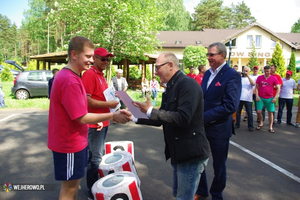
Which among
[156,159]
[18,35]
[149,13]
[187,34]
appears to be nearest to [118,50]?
[149,13]

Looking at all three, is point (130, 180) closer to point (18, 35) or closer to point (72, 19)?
point (72, 19)

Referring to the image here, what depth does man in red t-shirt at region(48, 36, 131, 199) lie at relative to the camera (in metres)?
2.12

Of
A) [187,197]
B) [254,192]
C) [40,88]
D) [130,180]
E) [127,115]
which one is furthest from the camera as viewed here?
[40,88]

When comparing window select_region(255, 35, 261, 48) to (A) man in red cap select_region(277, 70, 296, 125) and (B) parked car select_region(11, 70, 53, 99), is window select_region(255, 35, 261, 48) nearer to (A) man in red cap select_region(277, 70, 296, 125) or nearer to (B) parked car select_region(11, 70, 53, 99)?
(A) man in red cap select_region(277, 70, 296, 125)

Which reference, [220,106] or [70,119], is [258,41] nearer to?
[220,106]

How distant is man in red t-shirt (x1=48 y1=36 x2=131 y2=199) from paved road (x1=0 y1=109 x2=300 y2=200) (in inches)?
54.3

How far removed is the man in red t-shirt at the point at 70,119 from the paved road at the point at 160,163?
138 cm

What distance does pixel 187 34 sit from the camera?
42.5m

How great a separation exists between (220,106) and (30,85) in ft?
46.3

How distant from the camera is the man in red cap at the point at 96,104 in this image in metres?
3.05

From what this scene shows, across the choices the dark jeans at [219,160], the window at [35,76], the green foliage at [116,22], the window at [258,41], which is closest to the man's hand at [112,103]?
the dark jeans at [219,160]

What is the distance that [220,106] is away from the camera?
9.77 ft

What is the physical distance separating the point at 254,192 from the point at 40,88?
13.9 meters

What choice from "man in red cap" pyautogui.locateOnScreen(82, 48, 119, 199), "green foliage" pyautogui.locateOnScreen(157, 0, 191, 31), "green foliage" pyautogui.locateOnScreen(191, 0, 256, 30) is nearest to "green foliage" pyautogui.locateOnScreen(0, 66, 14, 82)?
"green foliage" pyautogui.locateOnScreen(157, 0, 191, 31)
